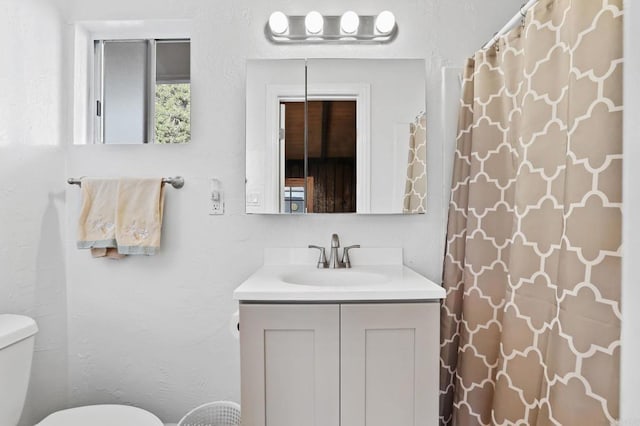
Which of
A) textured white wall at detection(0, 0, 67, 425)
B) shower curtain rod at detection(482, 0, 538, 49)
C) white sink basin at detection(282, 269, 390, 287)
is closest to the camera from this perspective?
shower curtain rod at detection(482, 0, 538, 49)

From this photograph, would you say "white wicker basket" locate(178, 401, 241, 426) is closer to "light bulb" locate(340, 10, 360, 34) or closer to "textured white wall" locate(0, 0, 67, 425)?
"textured white wall" locate(0, 0, 67, 425)

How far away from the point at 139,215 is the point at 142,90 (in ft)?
2.02

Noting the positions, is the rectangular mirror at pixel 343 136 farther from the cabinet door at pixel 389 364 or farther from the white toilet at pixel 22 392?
the white toilet at pixel 22 392

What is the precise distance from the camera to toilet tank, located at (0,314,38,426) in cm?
122

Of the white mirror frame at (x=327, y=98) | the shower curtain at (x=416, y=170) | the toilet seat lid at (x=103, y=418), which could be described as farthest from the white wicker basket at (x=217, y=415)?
the shower curtain at (x=416, y=170)

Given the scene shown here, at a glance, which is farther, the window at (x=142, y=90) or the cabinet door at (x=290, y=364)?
the window at (x=142, y=90)

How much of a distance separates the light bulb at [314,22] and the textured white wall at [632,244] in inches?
50.9

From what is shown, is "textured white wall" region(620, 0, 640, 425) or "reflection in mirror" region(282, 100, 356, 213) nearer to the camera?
"textured white wall" region(620, 0, 640, 425)

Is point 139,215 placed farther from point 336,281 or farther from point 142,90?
point 336,281

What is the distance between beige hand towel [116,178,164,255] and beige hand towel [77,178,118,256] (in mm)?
38

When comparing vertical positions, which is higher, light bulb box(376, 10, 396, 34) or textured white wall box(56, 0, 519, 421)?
light bulb box(376, 10, 396, 34)

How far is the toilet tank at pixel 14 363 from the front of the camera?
1.22 m

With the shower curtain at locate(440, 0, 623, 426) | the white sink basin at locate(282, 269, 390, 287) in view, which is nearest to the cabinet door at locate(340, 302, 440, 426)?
the shower curtain at locate(440, 0, 623, 426)

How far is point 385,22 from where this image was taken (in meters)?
1.68
